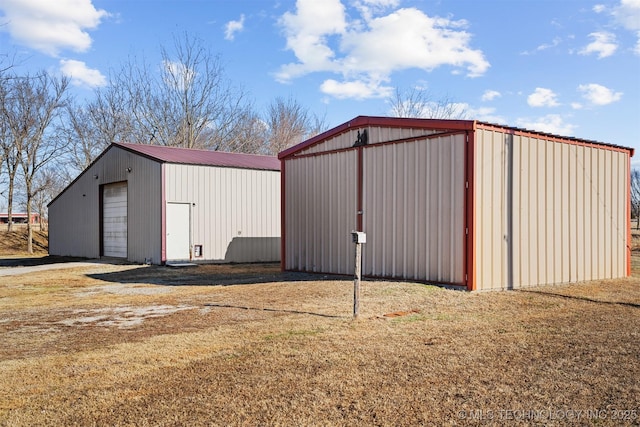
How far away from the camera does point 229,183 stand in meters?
18.3

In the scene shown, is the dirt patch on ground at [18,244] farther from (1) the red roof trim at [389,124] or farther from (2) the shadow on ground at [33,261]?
(1) the red roof trim at [389,124]

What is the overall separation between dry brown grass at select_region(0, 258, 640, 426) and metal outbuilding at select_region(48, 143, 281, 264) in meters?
7.78

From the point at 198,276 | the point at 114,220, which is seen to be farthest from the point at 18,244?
the point at 198,276

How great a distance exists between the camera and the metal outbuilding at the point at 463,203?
980cm

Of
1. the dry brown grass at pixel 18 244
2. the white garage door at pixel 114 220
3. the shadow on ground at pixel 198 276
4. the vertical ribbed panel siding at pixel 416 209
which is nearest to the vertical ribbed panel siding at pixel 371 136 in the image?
the vertical ribbed panel siding at pixel 416 209

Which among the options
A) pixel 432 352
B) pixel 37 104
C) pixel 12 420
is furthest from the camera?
pixel 37 104

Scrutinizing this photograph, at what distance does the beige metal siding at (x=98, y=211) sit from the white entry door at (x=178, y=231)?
0.33m

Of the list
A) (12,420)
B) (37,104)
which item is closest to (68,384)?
(12,420)

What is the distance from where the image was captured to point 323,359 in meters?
5.07

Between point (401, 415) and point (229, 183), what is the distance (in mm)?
15217

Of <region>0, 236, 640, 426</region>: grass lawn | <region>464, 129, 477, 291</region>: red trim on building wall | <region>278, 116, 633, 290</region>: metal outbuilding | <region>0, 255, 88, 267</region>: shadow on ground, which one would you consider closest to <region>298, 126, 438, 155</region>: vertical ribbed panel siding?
<region>278, 116, 633, 290</region>: metal outbuilding

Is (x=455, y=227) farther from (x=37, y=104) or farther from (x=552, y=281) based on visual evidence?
(x=37, y=104)

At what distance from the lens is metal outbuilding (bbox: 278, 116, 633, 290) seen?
9805mm

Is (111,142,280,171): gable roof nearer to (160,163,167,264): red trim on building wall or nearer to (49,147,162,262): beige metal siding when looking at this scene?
(49,147,162,262): beige metal siding
